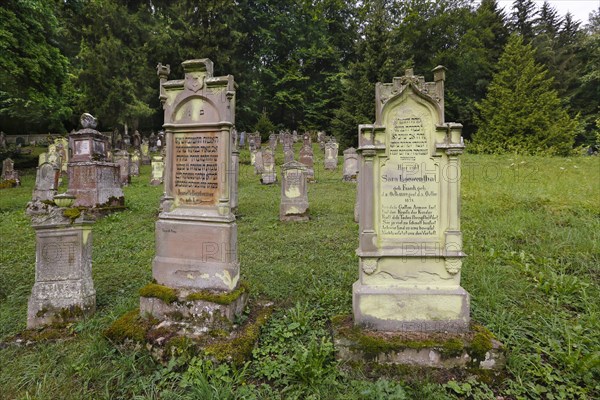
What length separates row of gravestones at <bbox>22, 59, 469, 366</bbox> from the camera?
3059mm

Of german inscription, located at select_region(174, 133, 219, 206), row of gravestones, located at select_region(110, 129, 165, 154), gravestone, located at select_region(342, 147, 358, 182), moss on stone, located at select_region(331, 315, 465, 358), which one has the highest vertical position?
row of gravestones, located at select_region(110, 129, 165, 154)

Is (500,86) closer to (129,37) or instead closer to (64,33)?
(129,37)

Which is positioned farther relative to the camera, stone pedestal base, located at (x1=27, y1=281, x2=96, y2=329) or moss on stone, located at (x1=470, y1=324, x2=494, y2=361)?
stone pedestal base, located at (x1=27, y1=281, x2=96, y2=329)

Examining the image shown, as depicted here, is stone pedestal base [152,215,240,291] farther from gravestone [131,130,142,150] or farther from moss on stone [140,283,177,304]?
gravestone [131,130,142,150]

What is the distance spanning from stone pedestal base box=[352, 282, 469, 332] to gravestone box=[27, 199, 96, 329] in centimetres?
314

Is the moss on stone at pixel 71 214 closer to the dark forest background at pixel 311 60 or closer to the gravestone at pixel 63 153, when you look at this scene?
the dark forest background at pixel 311 60

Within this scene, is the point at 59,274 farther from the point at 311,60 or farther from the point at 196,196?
the point at 311,60

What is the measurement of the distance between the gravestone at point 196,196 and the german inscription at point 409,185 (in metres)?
1.69

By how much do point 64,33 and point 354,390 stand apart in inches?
1301

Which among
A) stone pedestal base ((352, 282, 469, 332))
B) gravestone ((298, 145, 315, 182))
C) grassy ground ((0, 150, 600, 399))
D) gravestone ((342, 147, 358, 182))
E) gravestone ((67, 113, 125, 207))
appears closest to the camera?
grassy ground ((0, 150, 600, 399))

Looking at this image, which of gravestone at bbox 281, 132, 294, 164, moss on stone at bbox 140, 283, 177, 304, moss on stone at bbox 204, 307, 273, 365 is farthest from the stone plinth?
gravestone at bbox 281, 132, 294, 164

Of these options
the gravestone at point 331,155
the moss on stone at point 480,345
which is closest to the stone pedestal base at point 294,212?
the moss on stone at point 480,345

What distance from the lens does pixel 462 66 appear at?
29.5m

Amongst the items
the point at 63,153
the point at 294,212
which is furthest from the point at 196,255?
the point at 63,153
